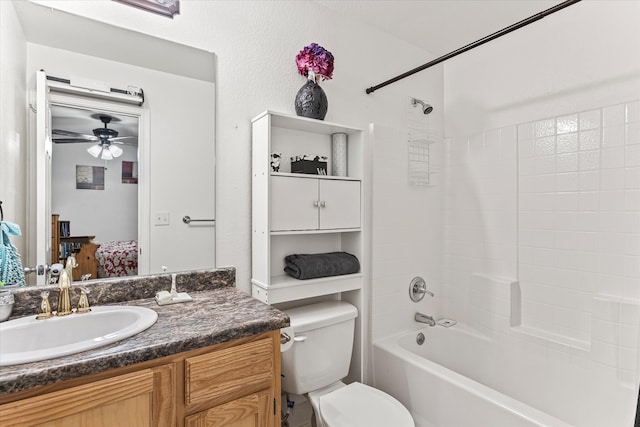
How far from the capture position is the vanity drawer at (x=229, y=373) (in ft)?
3.24

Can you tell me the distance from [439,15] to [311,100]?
1.01 m

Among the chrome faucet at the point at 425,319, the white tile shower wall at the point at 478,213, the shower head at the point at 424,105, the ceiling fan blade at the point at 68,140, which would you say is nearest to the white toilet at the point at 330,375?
the chrome faucet at the point at 425,319

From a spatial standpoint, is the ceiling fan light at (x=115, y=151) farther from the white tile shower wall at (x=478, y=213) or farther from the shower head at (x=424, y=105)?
the white tile shower wall at (x=478, y=213)

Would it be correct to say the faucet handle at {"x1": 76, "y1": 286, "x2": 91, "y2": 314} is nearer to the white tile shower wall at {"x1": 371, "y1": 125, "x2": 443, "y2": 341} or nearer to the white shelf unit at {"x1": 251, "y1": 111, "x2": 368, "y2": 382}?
the white shelf unit at {"x1": 251, "y1": 111, "x2": 368, "y2": 382}

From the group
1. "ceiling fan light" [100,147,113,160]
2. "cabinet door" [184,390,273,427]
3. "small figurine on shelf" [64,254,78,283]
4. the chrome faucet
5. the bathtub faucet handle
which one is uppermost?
"ceiling fan light" [100,147,113,160]

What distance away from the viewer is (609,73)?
1801 millimetres

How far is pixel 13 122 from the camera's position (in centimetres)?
119

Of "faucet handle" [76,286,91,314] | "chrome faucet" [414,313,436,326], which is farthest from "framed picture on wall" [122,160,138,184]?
"chrome faucet" [414,313,436,326]

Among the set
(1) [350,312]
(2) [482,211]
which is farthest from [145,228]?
(2) [482,211]

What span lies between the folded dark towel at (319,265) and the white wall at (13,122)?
3.51ft

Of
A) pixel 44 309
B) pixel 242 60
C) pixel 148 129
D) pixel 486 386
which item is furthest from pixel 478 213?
pixel 44 309

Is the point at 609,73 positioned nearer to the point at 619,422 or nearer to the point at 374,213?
the point at 374,213

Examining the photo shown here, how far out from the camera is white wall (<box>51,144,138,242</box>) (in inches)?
49.5

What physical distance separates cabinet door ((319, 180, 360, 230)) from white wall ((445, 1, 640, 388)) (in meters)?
1.02
